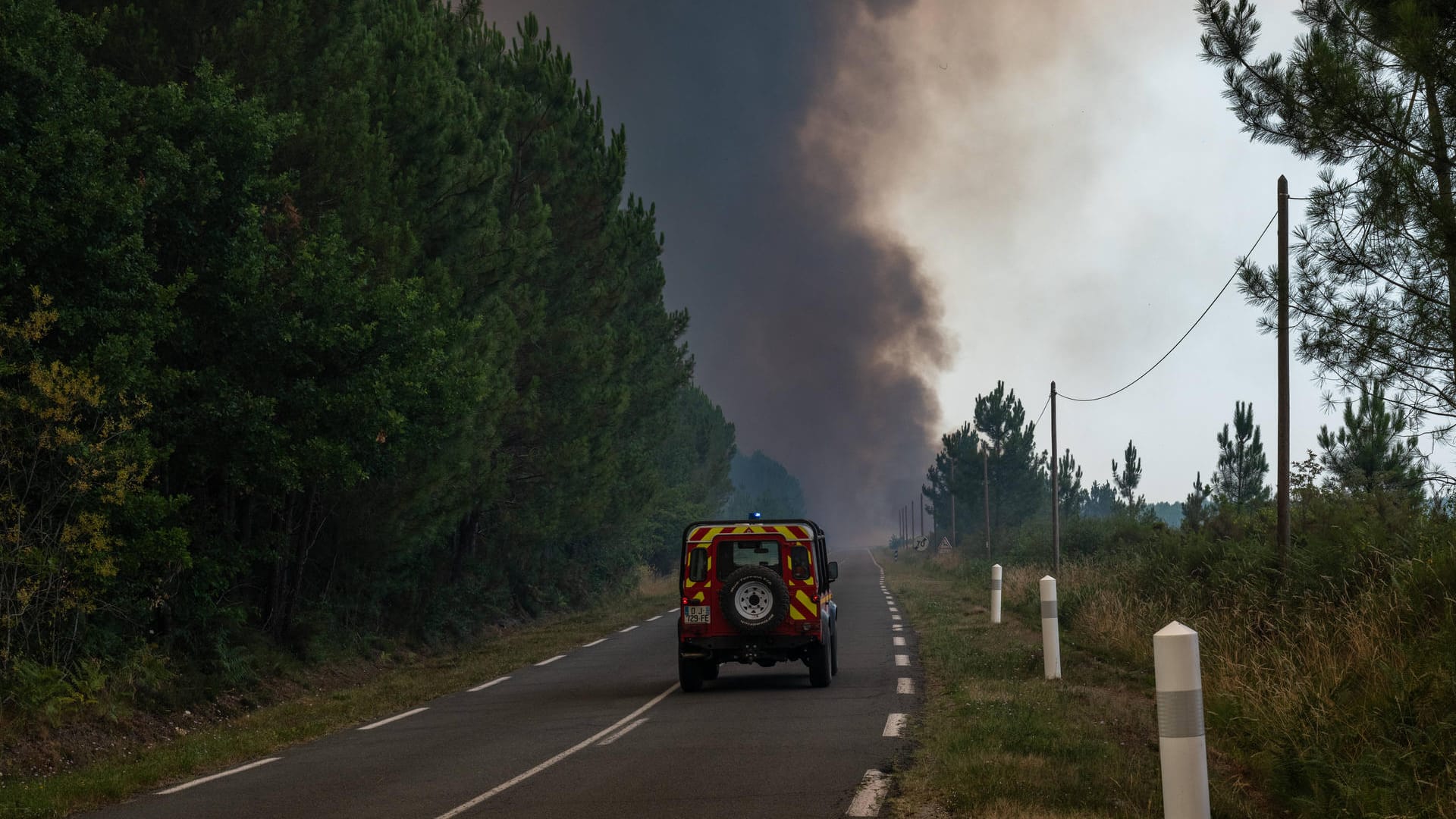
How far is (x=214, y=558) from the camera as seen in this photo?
54.2 feet

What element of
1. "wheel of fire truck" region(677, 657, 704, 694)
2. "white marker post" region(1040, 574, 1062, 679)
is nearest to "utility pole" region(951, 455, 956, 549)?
"wheel of fire truck" region(677, 657, 704, 694)

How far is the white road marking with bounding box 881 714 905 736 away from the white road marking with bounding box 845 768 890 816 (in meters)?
1.85

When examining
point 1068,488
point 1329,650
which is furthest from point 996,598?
point 1068,488

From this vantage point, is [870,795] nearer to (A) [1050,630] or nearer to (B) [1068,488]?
(A) [1050,630]

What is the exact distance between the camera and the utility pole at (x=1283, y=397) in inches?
658

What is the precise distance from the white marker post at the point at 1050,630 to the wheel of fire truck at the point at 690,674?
14.1 ft

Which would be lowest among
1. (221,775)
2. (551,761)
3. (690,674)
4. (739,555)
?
(221,775)

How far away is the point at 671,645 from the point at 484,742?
10273 mm

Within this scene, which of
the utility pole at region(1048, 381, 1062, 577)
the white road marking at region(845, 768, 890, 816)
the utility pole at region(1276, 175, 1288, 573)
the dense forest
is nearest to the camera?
the white road marking at region(845, 768, 890, 816)

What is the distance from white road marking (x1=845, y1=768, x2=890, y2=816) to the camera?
775 centimetres

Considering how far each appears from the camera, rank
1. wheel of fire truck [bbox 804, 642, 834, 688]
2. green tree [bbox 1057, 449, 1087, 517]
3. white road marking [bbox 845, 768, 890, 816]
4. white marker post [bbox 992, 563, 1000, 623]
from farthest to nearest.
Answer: green tree [bbox 1057, 449, 1087, 517]
white marker post [bbox 992, 563, 1000, 623]
wheel of fire truck [bbox 804, 642, 834, 688]
white road marking [bbox 845, 768, 890, 816]

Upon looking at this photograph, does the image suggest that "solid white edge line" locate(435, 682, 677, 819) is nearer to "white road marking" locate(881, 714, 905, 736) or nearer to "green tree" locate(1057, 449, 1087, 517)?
"white road marking" locate(881, 714, 905, 736)

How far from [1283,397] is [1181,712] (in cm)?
1490

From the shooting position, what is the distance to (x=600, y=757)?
10.4 m
